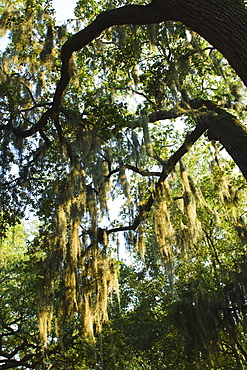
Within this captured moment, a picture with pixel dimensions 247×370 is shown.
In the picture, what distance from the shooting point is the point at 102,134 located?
5.96 metres

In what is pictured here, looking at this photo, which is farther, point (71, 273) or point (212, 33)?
point (71, 273)

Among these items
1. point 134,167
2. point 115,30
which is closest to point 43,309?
point 134,167

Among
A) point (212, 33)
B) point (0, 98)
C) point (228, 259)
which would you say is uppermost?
point (0, 98)

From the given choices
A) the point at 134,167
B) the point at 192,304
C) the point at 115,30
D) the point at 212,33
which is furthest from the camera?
the point at 192,304

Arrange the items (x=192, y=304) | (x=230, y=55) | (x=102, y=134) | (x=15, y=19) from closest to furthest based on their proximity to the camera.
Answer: (x=230, y=55)
(x=15, y=19)
(x=102, y=134)
(x=192, y=304)

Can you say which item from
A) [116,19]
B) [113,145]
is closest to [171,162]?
Result: [113,145]

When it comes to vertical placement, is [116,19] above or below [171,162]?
above

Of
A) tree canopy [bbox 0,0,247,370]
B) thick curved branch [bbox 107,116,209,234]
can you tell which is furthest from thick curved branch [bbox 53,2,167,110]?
thick curved branch [bbox 107,116,209,234]

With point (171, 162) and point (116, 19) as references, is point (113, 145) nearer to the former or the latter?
point (171, 162)

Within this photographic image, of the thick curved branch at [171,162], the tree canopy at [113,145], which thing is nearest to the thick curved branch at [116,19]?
the tree canopy at [113,145]

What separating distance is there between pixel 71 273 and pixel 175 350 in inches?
256

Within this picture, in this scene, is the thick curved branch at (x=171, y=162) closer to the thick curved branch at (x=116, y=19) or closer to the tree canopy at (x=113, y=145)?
the tree canopy at (x=113, y=145)

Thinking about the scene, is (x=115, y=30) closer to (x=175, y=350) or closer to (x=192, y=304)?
(x=192, y=304)

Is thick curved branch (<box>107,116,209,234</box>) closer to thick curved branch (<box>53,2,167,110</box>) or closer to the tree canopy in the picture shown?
the tree canopy
